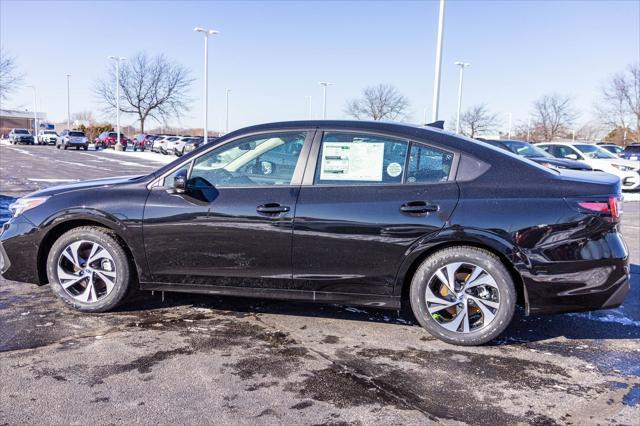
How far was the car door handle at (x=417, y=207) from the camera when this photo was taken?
383 centimetres

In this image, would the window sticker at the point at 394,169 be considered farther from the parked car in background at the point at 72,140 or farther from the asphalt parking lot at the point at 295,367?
the parked car in background at the point at 72,140

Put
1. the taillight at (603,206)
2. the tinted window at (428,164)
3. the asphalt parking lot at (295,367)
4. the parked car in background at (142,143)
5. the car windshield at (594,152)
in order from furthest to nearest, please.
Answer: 1. the parked car in background at (142,143)
2. the car windshield at (594,152)
3. the tinted window at (428,164)
4. the taillight at (603,206)
5. the asphalt parking lot at (295,367)

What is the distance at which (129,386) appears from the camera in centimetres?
317

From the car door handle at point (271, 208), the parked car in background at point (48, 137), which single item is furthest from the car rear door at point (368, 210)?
the parked car in background at point (48, 137)

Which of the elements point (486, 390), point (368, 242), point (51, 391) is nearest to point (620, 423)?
point (486, 390)

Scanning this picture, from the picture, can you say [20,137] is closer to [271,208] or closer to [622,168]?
[622,168]

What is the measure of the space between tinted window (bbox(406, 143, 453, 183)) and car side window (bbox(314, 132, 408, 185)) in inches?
2.9

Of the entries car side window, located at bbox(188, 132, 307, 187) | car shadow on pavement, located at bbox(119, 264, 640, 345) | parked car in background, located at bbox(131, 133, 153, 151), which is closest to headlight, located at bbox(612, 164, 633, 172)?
car shadow on pavement, located at bbox(119, 264, 640, 345)

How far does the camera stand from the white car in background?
1722 centimetres

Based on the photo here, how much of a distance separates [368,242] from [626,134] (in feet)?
159

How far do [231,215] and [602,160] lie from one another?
1657cm

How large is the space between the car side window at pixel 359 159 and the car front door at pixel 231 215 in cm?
18

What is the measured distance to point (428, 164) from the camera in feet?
13.1

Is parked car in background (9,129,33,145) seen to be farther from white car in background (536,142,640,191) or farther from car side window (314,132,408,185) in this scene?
car side window (314,132,408,185)
